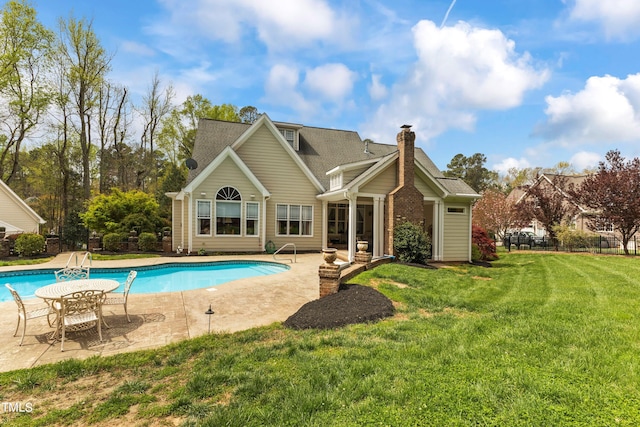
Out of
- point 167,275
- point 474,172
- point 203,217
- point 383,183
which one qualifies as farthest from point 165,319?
point 474,172

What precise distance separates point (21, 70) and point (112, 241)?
56.2ft

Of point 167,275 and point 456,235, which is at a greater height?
point 456,235

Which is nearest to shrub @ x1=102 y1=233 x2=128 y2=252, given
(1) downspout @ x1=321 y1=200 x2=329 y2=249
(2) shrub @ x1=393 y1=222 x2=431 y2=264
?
(1) downspout @ x1=321 y1=200 x2=329 y2=249

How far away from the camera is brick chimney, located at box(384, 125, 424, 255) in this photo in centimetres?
1370

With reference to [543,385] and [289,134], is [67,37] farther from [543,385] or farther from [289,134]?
[543,385]

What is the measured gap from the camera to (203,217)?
17.1 meters

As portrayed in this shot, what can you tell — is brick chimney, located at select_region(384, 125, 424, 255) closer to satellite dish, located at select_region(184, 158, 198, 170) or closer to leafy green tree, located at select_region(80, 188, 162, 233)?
satellite dish, located at select_region(184, 158, 198, 170)

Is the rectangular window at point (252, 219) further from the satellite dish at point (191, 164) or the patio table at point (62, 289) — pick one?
the patio table at point (62, 289)

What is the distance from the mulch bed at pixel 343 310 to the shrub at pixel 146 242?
14019 mm

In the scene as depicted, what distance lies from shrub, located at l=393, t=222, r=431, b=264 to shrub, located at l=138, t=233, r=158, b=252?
1341cm

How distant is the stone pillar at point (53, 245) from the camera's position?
56.6ft

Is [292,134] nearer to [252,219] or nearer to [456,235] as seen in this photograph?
[252,219]

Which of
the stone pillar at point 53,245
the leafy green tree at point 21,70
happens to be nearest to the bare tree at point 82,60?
the leafy green tree at point 21,70

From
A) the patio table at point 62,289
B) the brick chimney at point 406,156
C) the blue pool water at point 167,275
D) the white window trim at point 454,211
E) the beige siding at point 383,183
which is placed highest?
the brick chimney at point 406,156
